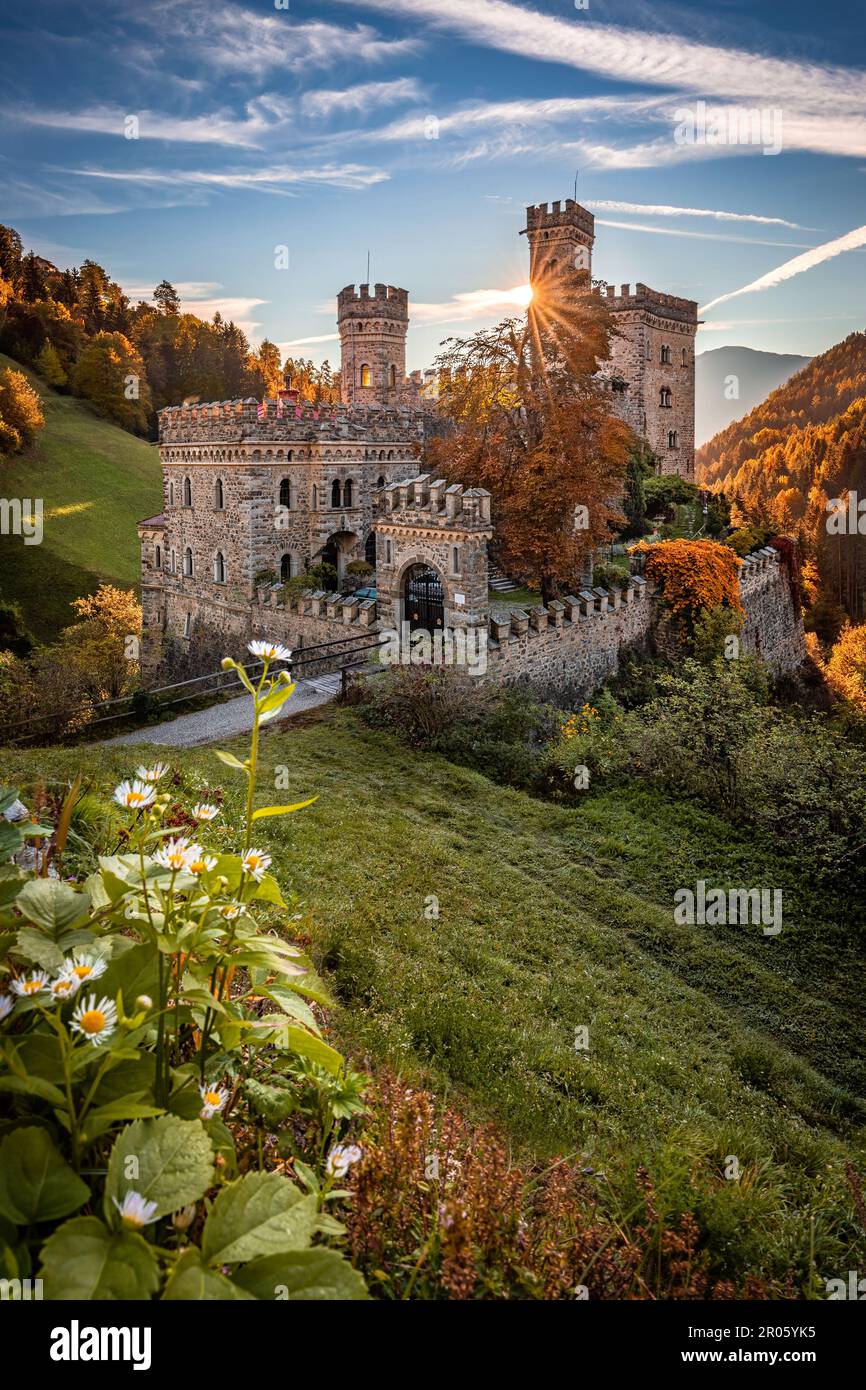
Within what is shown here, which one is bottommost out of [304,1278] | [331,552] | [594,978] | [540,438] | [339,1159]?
[594,978]

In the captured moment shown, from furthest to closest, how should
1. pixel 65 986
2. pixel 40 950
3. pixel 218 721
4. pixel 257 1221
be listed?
pixel 218 721 < pixel 40 950 < pixel 65 986 < pixel 257 1221

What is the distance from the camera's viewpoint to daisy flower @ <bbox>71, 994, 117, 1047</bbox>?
2441 mm

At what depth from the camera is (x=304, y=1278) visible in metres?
2.23

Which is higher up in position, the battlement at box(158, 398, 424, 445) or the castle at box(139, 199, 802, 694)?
the battlement at box(158, 398, 424, 445)

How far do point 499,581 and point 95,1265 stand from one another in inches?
1088

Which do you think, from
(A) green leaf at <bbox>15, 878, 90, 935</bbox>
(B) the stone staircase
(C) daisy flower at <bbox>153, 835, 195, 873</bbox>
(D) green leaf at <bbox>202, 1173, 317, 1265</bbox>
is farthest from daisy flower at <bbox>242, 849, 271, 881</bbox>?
(B) the stone staircase

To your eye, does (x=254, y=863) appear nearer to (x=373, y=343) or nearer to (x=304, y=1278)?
(x=304, y=1278)

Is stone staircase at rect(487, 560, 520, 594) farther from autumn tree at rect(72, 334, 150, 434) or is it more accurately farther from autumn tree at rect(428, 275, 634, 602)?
autumn tree at rect(72, 334, 150, 434)

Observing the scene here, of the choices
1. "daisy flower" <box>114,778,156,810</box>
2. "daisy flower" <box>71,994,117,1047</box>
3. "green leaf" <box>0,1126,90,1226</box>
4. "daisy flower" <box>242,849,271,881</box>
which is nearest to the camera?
"green leaf" <box>0,1126,90,1226</box>

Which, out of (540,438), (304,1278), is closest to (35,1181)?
(304,1278)

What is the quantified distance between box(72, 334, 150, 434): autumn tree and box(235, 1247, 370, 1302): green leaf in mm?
63881

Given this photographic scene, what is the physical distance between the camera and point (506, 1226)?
3.39m
